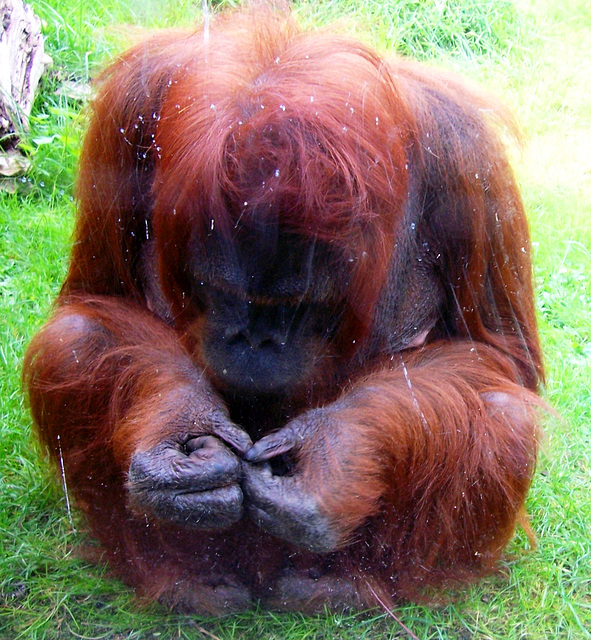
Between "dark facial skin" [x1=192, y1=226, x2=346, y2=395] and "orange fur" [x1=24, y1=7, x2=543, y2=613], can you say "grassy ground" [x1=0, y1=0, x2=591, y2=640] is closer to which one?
"orange fur" [x1=24, y1=7, x2=543, y2=613]

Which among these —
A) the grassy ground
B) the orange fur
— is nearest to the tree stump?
the grassy ground

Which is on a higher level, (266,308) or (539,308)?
(266,308)

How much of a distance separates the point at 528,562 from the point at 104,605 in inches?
43.1

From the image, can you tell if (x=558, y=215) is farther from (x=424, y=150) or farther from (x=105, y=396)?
(x=105, y=396)

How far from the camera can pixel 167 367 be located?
7.10 ft

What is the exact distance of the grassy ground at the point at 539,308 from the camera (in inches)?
81.4

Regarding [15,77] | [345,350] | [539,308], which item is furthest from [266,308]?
[15,77]

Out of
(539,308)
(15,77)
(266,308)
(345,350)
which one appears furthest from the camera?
(15,77)

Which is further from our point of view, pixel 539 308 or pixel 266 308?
pixel 539 308

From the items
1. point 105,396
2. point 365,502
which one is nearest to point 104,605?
point 105,396

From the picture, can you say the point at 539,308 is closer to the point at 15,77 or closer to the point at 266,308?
the point at 266,308

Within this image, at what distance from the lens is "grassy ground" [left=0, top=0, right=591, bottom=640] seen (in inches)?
81.4

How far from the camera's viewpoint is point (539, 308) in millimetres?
3256

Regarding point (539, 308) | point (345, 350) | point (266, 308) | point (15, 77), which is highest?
point (15, 77)
